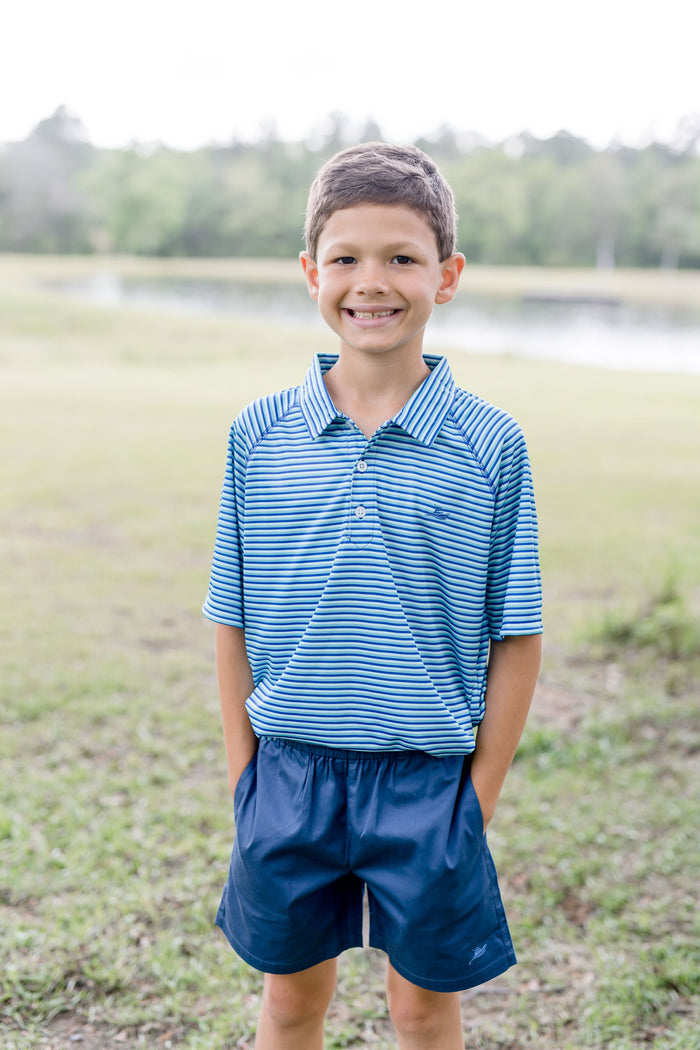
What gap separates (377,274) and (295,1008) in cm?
116

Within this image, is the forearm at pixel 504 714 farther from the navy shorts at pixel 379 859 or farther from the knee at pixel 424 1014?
the knee at pixel 424 1014

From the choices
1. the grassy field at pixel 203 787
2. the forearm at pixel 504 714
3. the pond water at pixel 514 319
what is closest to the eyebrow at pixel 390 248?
the forearm at pixel 504 714

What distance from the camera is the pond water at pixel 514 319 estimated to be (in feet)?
65.3

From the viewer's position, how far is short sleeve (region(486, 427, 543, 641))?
1384mm

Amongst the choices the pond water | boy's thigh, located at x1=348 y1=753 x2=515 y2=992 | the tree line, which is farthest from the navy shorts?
the tree line

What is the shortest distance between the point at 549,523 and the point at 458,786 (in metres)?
4.89

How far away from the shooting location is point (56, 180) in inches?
1660

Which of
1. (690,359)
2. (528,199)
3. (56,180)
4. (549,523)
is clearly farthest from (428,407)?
(56,180)

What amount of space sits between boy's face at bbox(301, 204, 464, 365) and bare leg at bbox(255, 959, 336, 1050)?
100 cm

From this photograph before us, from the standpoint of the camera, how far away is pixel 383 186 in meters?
1.34

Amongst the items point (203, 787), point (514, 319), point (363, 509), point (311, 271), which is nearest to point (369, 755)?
point (363, 509)

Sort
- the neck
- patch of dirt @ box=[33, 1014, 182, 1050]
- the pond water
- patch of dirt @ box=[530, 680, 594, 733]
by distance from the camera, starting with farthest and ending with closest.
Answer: the pond water → patch of dirt @ box=[530, 680, 594, 733] → patch of dirt @ box=[33, 1014, 182, 1050] → the neck

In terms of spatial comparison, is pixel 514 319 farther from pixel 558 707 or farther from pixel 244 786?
pixel 244 786

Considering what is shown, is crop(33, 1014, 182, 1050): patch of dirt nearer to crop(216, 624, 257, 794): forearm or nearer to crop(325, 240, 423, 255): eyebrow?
crop(216, 624, 257, 794): forearm
